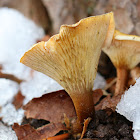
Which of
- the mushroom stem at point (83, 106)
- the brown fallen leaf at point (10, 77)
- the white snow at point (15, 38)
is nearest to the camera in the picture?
the mushroom stem at point (83, 106)

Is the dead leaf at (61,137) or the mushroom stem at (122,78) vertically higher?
the mushroom stem at (122,78)

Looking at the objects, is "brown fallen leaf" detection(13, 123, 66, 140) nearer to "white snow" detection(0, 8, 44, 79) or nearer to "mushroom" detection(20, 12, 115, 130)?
"mushroom" detection(20, 12, 115, 130)

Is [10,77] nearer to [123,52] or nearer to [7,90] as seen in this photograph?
[7,90]

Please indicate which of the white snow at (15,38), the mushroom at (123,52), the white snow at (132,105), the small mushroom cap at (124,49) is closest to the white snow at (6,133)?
the white snow at (15,38)

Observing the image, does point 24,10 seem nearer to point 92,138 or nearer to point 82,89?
point 82,89

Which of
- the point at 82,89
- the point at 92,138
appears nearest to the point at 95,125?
the point at 92,138

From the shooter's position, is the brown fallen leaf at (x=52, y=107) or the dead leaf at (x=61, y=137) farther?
the brown fallen leaf at (x=52, y=107)

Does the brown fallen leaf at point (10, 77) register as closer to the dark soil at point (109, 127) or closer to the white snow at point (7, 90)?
the white snow at point (7, 90)
